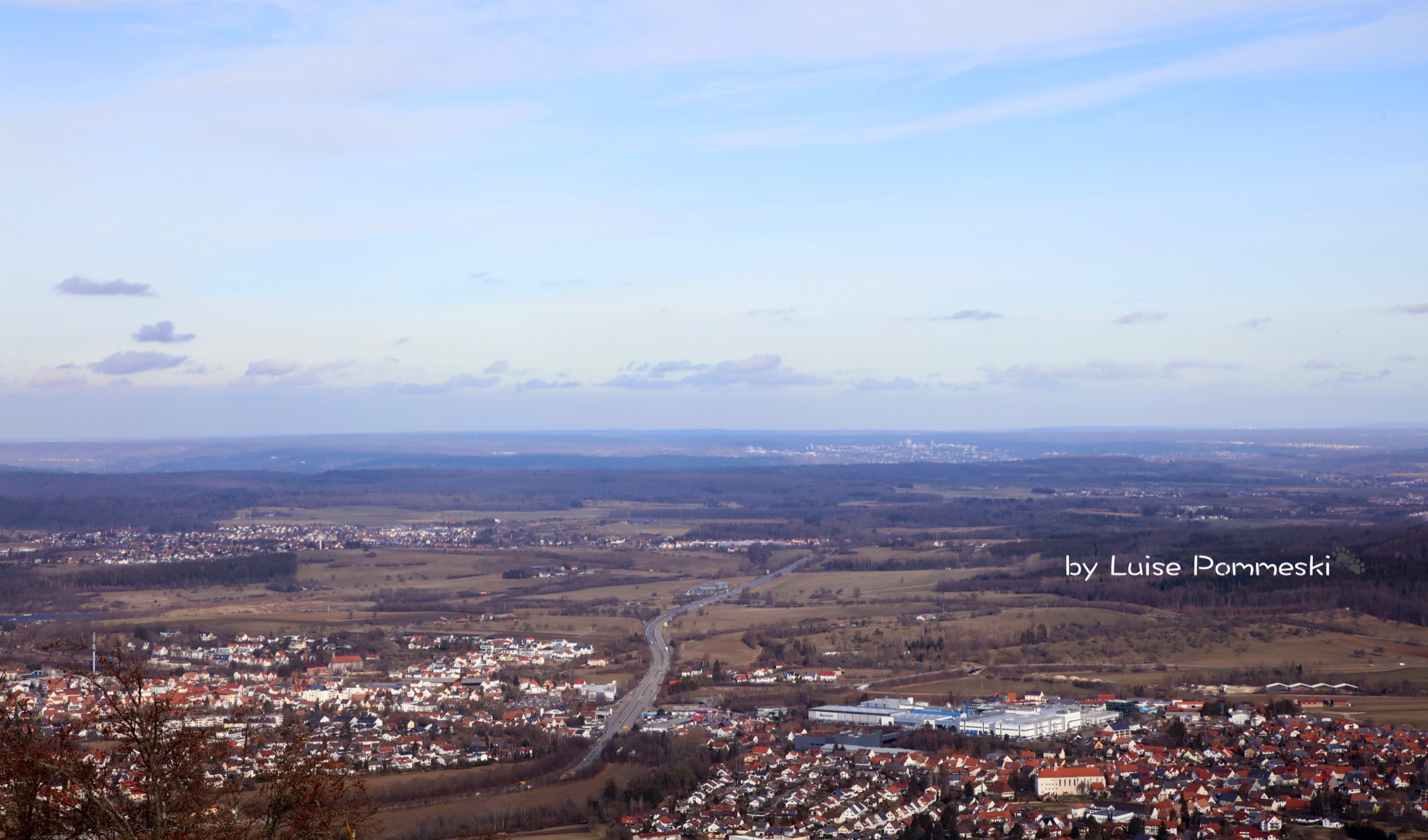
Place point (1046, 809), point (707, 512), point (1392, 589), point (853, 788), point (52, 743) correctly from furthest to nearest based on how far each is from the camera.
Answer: point (707, 512) → point (1392, 589) → point (853, 788) → point (1046, 809) → point (52, 743)

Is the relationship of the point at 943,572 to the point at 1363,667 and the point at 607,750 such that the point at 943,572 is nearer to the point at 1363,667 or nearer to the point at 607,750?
the point at 1363,667

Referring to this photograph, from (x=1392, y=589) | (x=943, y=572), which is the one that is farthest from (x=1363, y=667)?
(x=943, y=572)

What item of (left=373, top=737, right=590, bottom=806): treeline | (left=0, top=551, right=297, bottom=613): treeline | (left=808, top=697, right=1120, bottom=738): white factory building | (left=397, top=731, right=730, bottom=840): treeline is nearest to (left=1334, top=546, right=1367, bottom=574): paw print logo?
(left=808, top=697, right=1120, bottom=738): white factory building

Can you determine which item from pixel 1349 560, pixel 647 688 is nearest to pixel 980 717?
pixel 647 688

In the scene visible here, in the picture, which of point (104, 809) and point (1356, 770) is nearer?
point (104, 809)

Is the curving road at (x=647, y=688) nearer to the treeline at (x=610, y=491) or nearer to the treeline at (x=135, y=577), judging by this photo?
the treeline at (x=135, y=577)

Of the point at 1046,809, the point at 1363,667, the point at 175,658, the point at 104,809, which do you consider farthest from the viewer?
the point at 175,658

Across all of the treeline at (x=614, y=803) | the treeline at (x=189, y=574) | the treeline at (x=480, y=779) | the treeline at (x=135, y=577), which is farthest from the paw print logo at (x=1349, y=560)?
the treeline at (x=189, y=574)
